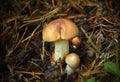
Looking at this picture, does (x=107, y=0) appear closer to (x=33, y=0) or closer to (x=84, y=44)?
(x=84, y=44)

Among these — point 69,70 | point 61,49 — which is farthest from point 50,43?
point 69,70

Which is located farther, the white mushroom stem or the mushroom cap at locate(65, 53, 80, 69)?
the white mushroom stem

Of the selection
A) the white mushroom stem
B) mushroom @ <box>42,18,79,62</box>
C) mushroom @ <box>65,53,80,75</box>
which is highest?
mushroom @ <box>42,18,79,62</box>

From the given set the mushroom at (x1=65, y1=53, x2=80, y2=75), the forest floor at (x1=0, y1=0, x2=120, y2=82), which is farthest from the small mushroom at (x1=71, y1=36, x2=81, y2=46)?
the mushroom at (x1=65, y1=53, x2=80, y2=75)

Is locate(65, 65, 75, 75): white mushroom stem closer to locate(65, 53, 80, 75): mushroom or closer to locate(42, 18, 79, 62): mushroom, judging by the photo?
locate(65, 53, 80, 75): mushroom

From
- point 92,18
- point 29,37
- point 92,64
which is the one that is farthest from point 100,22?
point 29,37

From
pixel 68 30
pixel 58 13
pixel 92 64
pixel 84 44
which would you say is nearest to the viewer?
pixel 68 30

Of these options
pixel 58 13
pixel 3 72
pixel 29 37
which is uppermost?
pixel 58 13
